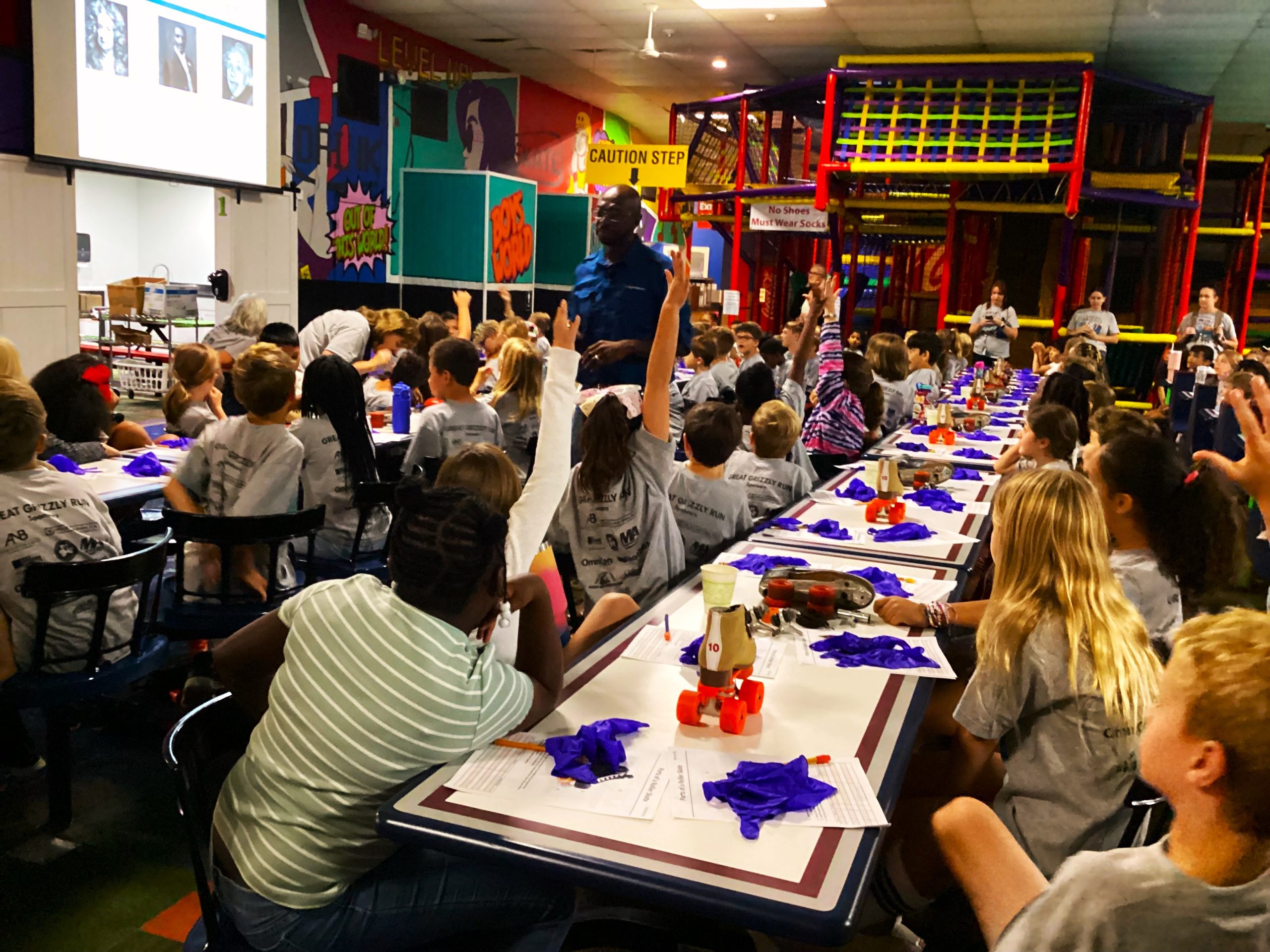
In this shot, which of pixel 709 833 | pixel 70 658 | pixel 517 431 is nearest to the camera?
pixel 709 833

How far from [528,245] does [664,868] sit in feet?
41.5

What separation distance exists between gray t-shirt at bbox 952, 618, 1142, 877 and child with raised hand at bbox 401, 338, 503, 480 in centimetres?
299

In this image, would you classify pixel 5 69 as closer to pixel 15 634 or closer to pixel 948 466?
pixel 15 634

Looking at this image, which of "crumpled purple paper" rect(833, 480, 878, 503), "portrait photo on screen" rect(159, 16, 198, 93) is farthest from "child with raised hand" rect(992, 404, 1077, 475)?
"portrait photo on screen" rect(159, 16, 198, 93)

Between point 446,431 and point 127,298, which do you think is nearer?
point 446,431

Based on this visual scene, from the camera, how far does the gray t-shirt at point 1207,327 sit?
1167 cm

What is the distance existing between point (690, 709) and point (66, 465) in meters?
2.82

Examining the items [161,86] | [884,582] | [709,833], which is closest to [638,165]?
[161,86]

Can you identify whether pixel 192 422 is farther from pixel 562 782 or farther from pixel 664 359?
pixel 562 782

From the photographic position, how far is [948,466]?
15.0 feet

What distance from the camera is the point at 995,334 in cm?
1209

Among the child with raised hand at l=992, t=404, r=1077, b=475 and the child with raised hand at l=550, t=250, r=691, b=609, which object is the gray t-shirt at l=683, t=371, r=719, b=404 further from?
the child with raised hand at l=550, t=250, r=691, b=609

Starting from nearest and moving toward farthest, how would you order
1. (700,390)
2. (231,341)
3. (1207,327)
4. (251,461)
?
1. (251,461)
2. (700,390)
3. (231,341)
4. (1207,327)

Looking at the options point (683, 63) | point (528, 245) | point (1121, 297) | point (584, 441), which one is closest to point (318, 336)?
point (584, 441)
